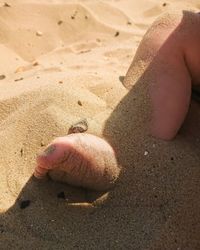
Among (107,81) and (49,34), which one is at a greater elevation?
(107,81)

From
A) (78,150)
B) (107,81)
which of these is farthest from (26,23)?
(78,150)

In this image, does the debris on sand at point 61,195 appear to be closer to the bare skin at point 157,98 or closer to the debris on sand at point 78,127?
the bare skin at point 157,98

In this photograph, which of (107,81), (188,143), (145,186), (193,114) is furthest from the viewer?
(107,81)

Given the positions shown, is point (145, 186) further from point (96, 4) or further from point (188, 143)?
point (96, 4)

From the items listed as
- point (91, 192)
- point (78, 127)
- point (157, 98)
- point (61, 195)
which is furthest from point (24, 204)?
point (157, 98)

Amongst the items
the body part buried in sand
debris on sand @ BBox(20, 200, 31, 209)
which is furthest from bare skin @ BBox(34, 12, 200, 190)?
debris on sand @ BBox(20, 200, 31, 209)

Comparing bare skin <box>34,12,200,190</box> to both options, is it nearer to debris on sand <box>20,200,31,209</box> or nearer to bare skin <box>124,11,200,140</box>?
bare skin <box>124,11,200,140</box>

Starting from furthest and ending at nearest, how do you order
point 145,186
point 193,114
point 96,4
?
point 96,4 → point 193,114 → point 145,186
